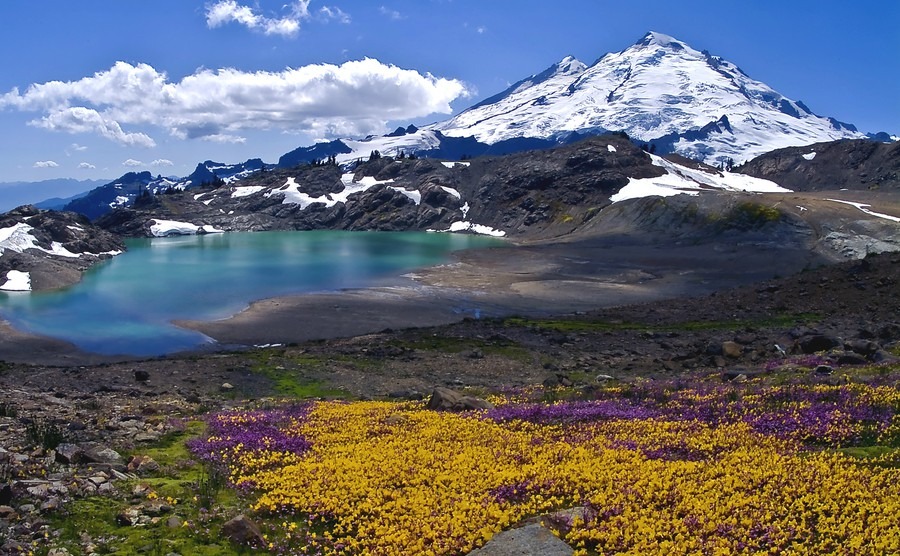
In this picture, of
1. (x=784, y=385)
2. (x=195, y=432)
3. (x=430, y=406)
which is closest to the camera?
(x=195, y=432)

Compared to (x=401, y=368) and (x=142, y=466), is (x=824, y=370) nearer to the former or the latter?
(x=142, y=466)

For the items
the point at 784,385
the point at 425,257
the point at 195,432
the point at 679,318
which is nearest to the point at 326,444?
the point at 195,432

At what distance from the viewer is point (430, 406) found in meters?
25.3

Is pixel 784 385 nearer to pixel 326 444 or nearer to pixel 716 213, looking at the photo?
pixel 326 444

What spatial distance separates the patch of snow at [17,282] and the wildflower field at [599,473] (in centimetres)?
9970

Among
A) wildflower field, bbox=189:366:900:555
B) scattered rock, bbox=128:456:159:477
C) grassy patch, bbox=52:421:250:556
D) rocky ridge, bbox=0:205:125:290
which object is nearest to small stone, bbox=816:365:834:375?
wildflower field, bbox=189:366:900:555

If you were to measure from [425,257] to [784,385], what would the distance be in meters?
118

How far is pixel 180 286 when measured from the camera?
330ft

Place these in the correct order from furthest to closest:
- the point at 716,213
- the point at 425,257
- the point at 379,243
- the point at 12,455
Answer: the point at 379,243, the point at 716,213, the point at 425,257, the point at 12,455

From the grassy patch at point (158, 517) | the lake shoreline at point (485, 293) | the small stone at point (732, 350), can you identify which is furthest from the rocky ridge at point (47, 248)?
the grassy patch at point (158, 517)

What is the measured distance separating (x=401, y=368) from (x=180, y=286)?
228 ft

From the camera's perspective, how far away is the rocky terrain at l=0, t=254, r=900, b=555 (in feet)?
48.1

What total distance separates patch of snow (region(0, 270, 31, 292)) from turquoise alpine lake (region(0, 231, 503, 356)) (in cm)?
344

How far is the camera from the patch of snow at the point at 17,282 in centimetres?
10156
